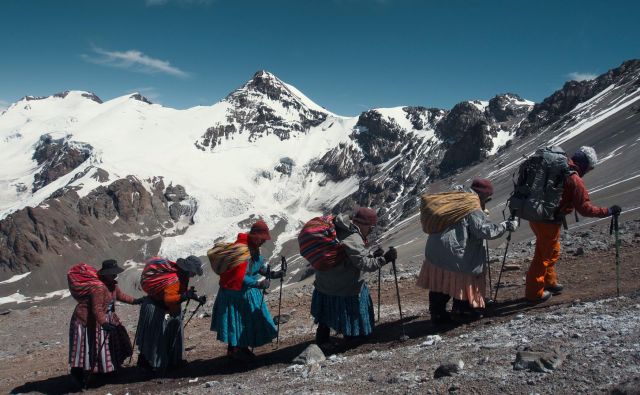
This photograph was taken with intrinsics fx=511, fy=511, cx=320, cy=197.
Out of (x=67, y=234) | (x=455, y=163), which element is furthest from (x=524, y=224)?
(x=67, y=234)

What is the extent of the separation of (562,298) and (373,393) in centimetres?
428

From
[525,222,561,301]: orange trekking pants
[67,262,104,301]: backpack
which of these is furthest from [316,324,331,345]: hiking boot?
[67,262,104,301]: backpack

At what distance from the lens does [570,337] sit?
5.72 metres

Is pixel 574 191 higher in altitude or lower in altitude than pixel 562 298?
higher

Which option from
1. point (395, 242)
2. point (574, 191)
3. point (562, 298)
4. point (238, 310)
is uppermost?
point (574, 191)

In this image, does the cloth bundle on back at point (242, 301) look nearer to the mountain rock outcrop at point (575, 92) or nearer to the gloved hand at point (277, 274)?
the gloved hand at point (277, 274)

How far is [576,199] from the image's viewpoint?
Answer: 746cm

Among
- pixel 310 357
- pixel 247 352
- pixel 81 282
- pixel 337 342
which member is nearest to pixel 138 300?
pixel 81 282

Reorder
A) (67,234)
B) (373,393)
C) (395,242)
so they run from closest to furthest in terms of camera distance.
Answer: (373,393), (395,242), (67,234)

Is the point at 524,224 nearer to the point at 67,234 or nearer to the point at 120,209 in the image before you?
the point at 67,234

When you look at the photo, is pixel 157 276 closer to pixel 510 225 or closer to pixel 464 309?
pixel 464 309

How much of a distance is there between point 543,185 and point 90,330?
24.4 feet

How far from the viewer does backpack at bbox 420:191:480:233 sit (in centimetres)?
720

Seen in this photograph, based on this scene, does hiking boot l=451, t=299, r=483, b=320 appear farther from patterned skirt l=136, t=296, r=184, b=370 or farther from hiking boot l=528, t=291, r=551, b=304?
patterned skirt l=136, t=296, r=184, b=370
